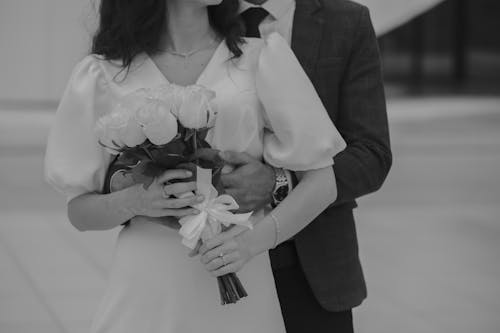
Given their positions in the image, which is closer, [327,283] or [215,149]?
[215,149]

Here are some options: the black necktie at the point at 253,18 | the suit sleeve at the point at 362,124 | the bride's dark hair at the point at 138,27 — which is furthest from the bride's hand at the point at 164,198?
the black necktie at the point at 253,18

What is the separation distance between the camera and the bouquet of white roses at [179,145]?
7.77 feet

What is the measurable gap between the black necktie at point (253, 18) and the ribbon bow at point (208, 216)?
2.00 ft

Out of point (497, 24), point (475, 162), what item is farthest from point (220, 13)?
point (497, 24)

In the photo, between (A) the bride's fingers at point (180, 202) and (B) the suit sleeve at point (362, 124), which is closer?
(A) the bride's fingers at point (180, 202)

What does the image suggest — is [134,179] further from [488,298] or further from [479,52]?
[479,52]

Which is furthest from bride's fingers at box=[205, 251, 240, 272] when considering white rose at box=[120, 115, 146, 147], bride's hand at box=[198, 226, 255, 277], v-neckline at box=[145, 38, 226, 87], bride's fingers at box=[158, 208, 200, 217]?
v-neckline at box=[145, 38, 226, 87]

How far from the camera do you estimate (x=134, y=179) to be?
2584 millimetres

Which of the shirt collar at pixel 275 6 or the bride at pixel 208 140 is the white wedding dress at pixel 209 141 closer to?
the bride at pixel 208 140

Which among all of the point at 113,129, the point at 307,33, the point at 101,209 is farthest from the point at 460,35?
the point at 113,129

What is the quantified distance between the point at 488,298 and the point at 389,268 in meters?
0.96

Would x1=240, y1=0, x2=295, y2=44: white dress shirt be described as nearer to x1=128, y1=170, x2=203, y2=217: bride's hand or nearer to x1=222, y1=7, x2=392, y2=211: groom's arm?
x1=222, y1=7, x2=392, y2=211: groom's arm

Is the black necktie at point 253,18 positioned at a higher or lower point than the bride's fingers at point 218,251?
higher

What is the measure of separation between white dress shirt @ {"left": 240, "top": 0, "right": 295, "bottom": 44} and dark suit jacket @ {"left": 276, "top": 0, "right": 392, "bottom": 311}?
0.08ft
